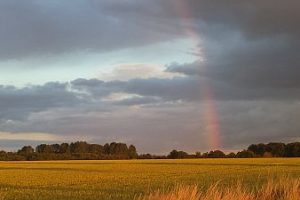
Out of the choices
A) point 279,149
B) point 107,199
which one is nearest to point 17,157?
point 279,149

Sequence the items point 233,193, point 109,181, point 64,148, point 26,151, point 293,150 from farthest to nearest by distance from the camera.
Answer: point 64,148, point 293,150, point 26,151, point 109,181, point 233,193

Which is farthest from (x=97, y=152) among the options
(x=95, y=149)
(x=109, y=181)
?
(x=109, y=181)

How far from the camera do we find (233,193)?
1522 centimetres

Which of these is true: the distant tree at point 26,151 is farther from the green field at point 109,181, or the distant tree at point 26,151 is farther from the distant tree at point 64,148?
the green field at point 109,181

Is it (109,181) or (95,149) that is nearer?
(109,181)

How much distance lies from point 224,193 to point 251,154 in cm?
14086

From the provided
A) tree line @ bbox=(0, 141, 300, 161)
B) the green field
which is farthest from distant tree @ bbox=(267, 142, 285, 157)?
the green field

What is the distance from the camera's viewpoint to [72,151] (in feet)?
538

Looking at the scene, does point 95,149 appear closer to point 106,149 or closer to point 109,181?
point 106,149

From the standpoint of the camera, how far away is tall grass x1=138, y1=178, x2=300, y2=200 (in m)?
13.6

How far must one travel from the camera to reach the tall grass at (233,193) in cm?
1357

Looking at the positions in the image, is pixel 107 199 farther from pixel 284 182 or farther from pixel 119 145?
pixel 119 145

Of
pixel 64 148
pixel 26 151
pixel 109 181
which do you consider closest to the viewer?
pixel 109 181

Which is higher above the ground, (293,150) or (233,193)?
(293,150)
